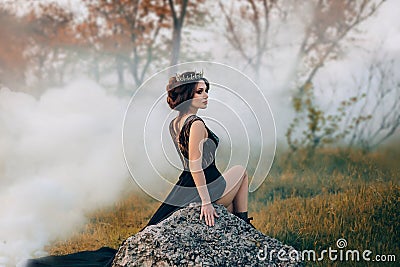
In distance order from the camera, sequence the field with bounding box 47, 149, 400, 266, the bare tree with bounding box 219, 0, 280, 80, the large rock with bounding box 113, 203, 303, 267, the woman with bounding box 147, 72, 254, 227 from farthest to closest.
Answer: the bare tree with bounding box 219, 0, 280, 80 → the field with bounding box 47, 149, 400, 266 → the woman with bounding box 147, 72, 254, 227 → the large rock with bounding box 113, 203, 303, 267

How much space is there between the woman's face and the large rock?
60cm

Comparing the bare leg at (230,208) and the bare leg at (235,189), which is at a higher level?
the bare leg at (235,189)

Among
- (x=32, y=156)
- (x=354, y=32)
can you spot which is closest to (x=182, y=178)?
(x=32, y=156)

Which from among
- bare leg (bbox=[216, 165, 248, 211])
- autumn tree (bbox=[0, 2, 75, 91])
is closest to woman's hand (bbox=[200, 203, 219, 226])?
bare leg (bbox=[216, 165, 248, 211])

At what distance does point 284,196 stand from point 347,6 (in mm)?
1786

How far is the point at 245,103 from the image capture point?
4.07 metres

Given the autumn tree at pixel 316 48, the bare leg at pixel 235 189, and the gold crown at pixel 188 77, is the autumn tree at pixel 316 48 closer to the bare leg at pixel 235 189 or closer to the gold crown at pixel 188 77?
the bare leg at pixel 235 189

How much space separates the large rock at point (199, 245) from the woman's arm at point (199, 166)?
2.3 inches

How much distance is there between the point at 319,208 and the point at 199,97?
1624mm

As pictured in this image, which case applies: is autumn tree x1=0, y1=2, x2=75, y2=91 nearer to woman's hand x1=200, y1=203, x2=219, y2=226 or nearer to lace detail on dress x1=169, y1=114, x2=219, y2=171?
lace detail on dress x1=169, y1=114, x2=219, y2=171

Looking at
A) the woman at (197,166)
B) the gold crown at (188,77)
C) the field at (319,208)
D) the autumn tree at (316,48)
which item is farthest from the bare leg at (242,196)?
the autumn tree at (316,48)

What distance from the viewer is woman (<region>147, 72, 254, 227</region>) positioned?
11.4 ft

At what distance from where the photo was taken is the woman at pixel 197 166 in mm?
3482

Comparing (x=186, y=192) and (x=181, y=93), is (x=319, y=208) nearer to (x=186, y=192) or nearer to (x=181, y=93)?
(x=186, y=192)
